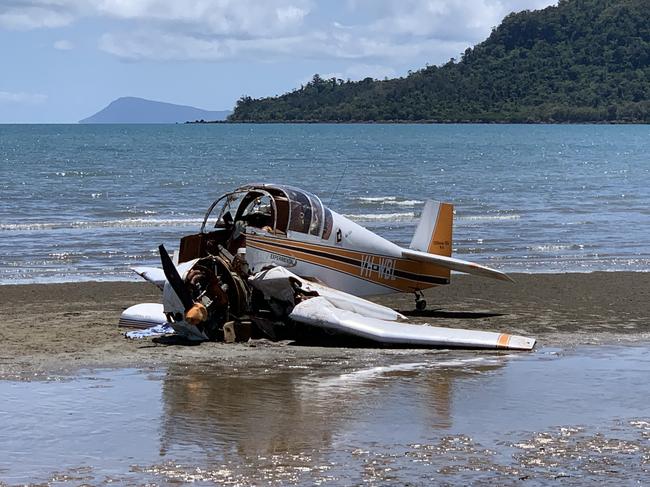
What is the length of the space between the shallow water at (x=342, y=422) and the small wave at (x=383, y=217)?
2183cm

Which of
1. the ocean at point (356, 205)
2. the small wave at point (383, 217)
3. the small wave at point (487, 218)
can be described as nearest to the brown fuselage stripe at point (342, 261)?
the ocean at point (356, 205)

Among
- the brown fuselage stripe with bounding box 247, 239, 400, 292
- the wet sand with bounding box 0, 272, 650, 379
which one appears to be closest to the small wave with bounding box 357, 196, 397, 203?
the wet sand with bounding box 0, 272, 650, 379

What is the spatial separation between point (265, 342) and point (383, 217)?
21.6 metres

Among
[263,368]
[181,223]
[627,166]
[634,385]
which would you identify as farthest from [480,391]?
[627,166]

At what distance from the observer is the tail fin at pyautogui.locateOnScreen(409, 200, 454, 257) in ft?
57.3

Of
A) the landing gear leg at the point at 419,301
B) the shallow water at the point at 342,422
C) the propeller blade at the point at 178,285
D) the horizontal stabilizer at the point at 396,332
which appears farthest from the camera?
the landing gear leg at the point at 419,301

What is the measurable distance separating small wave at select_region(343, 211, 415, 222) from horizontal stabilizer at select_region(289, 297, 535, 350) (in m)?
20.8

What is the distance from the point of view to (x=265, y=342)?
1440 cm

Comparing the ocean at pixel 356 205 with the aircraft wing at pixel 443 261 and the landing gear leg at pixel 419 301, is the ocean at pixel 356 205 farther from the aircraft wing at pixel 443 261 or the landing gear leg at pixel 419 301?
the aircraft wing at pixel 443 261

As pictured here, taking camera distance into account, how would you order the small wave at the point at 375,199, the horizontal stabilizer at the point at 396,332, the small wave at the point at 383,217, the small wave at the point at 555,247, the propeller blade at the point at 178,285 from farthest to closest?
the small wave at the point at 375,199, the small wave at the point at 383,217, the small wave at the point at 555,247, the propeller blade at the point at 178,285, the horizontal stabilizer at the point at 396,332

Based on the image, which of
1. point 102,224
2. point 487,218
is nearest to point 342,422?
point 102,224

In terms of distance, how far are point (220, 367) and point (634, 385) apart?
421cm

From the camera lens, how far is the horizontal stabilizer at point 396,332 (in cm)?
1379

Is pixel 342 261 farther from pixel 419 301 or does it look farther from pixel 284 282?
pixel 419 301
